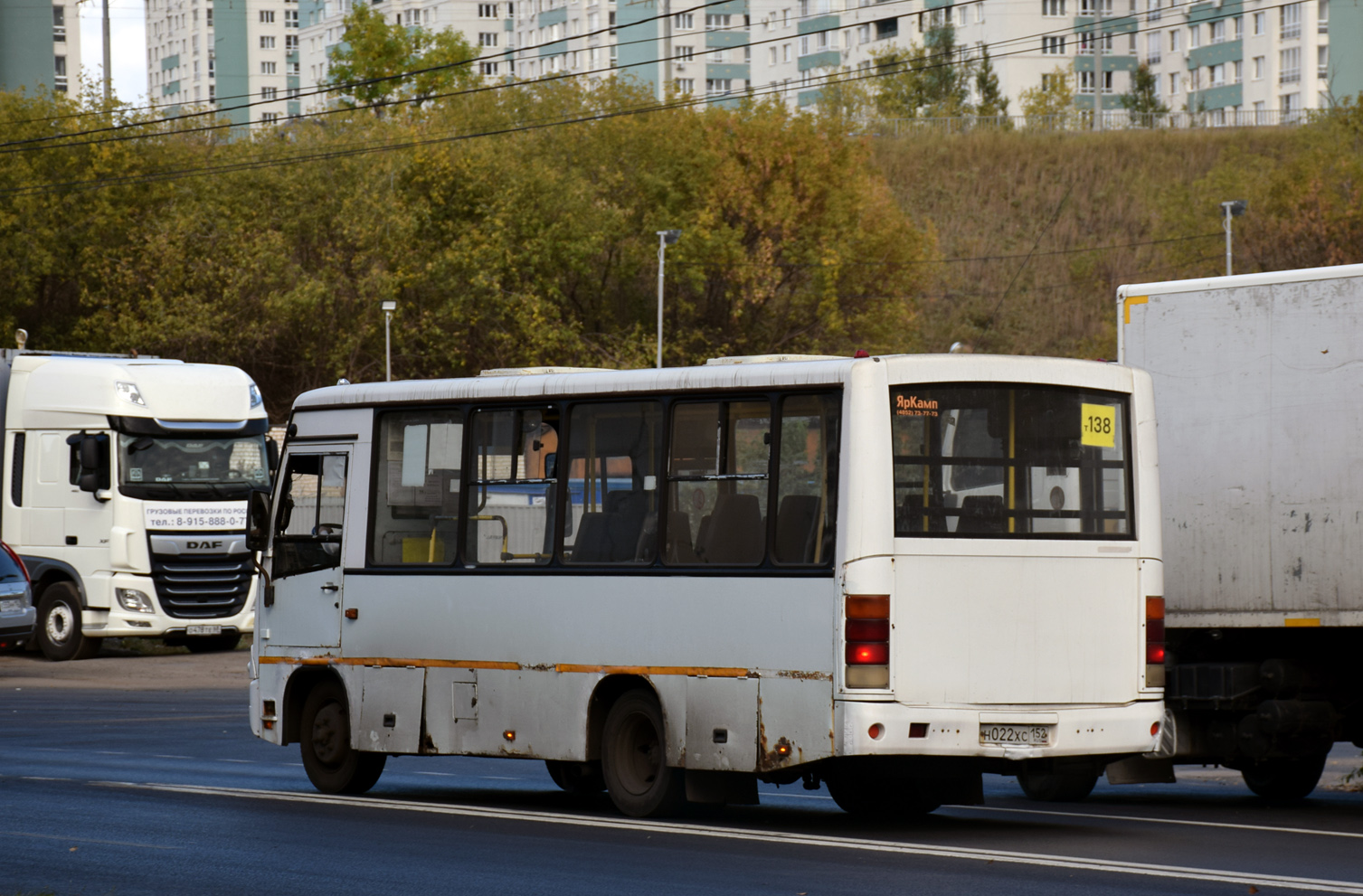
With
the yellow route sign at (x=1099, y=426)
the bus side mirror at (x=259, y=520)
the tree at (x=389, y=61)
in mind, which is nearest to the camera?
the yellow route sign at (x=1099, y=426)

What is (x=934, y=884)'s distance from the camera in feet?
31.3

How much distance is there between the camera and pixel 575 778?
14.2m

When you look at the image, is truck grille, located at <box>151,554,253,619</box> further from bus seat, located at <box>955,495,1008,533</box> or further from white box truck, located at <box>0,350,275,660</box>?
bus seat, located at <box>955,495,1008,533</box>

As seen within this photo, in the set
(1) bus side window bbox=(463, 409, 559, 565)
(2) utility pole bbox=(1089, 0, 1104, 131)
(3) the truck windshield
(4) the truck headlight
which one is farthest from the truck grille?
(2) utility pole bbox=(1089, 0, 1104, 131)

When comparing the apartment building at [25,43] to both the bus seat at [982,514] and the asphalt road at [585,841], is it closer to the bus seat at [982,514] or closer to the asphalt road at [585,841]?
the asphalt road at [585,841]

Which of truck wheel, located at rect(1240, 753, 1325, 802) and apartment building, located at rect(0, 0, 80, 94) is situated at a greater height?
apartment building, located at rect(0, 0, 80, 94)

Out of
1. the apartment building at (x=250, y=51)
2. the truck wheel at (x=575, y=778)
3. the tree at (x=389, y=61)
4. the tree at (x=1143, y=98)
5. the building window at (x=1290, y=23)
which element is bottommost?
the truck wheel at (x=575, y=778)

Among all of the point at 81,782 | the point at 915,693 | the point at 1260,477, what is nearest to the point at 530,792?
the point at 81,782

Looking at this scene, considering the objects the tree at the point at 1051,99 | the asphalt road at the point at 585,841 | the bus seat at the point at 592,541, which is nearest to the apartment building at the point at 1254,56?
the tree at the point at 1051,99

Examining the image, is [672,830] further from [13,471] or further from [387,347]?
[387,347]

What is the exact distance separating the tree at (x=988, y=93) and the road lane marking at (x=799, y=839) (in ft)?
344

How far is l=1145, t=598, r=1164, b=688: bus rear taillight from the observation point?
39.1 feet

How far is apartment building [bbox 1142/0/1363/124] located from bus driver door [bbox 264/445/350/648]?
98.6 meters

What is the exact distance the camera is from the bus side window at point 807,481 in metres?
11.4
